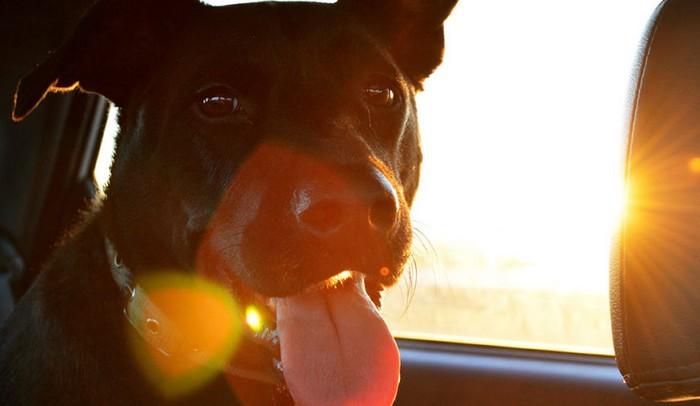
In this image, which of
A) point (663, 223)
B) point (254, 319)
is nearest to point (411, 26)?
point (254, 319)

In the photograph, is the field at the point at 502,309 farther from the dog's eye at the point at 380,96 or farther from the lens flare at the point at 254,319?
the lens flare at the point at 254,319

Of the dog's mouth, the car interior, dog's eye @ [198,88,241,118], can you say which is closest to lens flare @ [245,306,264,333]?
the dog's mouth

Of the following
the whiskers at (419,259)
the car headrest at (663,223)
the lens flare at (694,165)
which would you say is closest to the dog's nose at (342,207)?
the car headrest at (663,223)

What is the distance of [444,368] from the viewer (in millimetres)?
3166

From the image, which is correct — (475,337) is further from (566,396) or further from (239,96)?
(239,96)

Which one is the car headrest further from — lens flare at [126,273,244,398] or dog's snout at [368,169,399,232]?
lens flare at [126,273,244,398]

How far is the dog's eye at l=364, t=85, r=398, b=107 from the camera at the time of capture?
2457 millimetres

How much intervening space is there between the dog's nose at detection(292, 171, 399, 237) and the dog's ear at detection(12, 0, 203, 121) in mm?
918

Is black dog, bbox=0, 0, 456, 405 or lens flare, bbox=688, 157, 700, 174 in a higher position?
lens flare, bbox=688, 157, 700, 174

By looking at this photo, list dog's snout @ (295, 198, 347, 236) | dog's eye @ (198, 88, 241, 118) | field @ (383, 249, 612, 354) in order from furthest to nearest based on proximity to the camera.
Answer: field @ (383, 249, 612, 354) → dog's eye @ (198, 88, 241, 118) → dog's snout @ (295, 198, 347, 236)

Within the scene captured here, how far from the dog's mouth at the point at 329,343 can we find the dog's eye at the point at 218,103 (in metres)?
0.55

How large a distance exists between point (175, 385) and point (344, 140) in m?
0.82

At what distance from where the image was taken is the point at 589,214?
2584 mm

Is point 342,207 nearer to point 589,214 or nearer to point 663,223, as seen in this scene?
point 663,223
